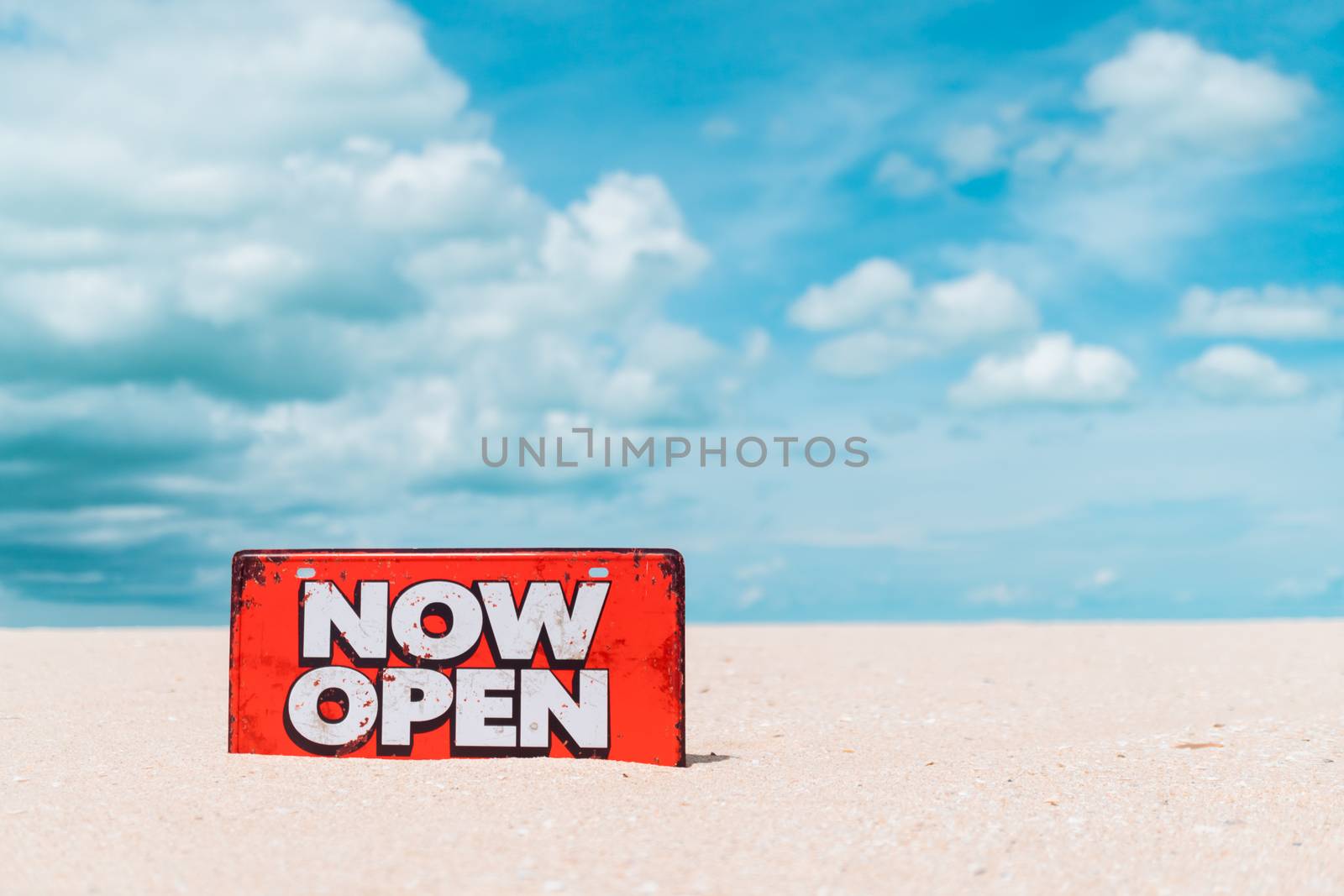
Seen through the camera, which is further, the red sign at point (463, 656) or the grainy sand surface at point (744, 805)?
the red sign at point (463, 656)

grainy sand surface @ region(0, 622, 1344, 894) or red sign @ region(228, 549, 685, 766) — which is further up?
red sign @ region(228, 549, 685, 766)

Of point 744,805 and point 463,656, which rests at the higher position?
point 463,656

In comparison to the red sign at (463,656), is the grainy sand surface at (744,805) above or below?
below

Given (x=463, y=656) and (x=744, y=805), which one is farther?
(x=463, y=656)

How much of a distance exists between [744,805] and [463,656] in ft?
7.02

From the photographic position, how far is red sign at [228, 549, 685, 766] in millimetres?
6570

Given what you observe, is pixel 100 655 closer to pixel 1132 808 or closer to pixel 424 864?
pixel 424 864

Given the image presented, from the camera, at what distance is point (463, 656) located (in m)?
6.70

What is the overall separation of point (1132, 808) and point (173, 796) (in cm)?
517

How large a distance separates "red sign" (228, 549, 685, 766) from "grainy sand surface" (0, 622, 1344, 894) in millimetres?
281

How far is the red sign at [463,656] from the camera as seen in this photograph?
6.57m

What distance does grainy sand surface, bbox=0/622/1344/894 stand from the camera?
14.7ft

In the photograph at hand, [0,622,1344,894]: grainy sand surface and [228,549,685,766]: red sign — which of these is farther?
[228,549,685,766]: red sign

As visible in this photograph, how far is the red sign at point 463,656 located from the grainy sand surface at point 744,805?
0.28 m
